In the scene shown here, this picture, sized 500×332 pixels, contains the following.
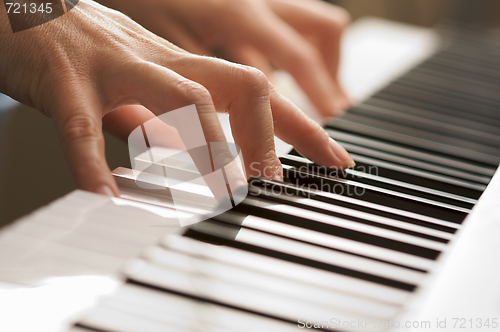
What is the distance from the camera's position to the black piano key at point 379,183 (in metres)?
0.55

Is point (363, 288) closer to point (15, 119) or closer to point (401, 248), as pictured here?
point (401, 248)

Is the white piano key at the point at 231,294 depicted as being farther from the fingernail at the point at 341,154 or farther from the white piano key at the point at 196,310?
the fingernail at the point at 341,154

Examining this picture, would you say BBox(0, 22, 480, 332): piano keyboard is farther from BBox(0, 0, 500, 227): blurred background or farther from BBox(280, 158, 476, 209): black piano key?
BBox(0, 0, 500, 227): blurred background

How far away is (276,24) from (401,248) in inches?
32.7

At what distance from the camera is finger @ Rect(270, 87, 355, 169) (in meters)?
0.62

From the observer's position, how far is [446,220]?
1.65 ft

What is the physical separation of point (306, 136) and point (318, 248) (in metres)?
0.23

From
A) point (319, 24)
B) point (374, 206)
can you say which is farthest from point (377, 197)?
point (319, 24)

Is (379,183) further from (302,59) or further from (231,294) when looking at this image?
(302,59)

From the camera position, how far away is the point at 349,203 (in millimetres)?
511

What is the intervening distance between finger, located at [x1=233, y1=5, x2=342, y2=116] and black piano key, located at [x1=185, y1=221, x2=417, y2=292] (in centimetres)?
70
